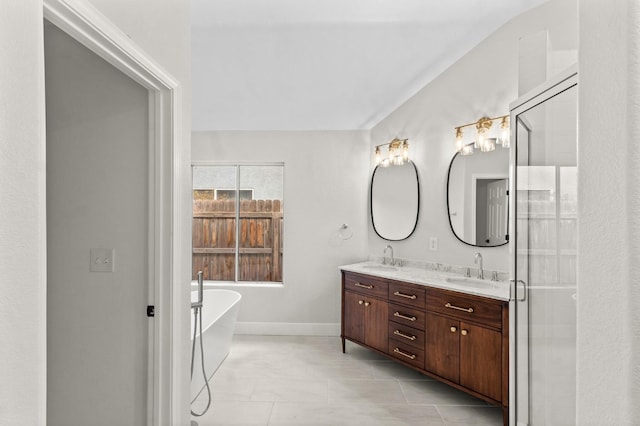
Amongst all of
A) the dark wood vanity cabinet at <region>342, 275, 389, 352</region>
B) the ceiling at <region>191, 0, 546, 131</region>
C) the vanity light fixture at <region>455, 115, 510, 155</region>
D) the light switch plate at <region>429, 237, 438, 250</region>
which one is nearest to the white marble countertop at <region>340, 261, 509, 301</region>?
the dark wood vanity cabinet at <region>342, 275, 389, 352</region>

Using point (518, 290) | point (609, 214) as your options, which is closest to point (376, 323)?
point (518, 290)

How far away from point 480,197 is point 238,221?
8.69ft

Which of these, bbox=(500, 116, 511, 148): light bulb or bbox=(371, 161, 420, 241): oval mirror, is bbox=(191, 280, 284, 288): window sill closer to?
bbox=(371, 161, 420, 241): oval mirror

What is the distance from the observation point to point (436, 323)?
263cm

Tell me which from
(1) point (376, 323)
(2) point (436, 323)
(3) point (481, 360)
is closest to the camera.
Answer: (3) point (481, 360)

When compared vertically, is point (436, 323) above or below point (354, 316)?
above

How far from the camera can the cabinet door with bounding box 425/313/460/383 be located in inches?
98.5

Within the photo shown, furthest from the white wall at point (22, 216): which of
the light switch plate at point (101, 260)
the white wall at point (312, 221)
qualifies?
the white wall at point (312, 221)

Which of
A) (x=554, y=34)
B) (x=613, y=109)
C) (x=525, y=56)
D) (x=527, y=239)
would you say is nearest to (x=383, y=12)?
(x=525, y=56)

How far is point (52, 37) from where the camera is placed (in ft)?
5.25

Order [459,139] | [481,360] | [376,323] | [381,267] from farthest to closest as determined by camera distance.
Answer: [381,267]
[376,323]
[459,139]
[481,360]

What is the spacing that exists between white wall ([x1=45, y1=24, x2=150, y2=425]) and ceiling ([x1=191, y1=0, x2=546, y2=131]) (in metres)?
0.90

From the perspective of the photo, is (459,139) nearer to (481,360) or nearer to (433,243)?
(433,243)

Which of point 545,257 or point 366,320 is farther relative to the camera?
point 366,320
